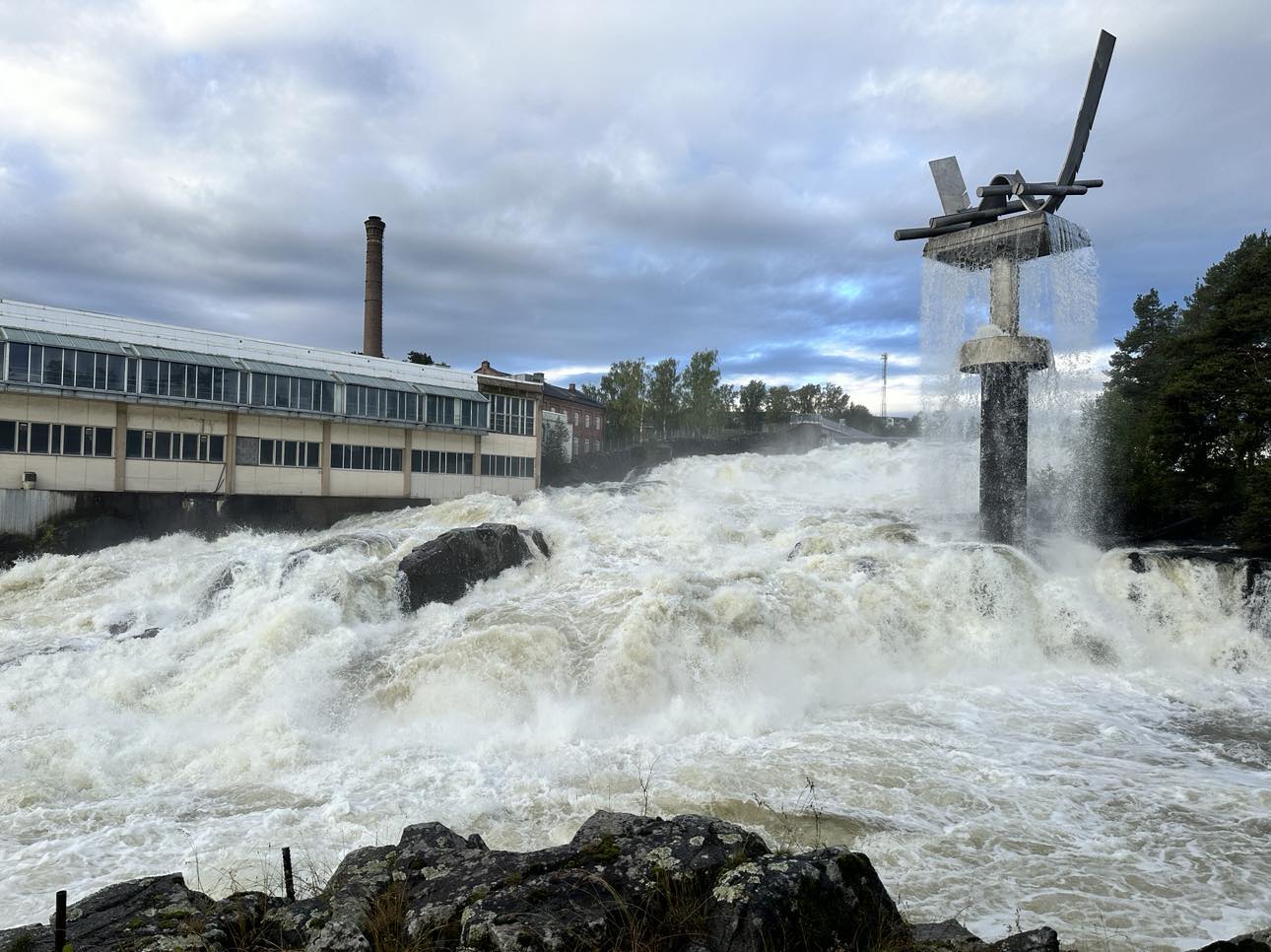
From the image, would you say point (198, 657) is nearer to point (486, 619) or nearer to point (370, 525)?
point (486, 619)

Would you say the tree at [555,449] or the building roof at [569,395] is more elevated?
the building roof at [569,395]

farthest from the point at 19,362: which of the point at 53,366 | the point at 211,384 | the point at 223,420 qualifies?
the point at 223,420

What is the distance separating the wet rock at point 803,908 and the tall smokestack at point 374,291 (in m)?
42.3

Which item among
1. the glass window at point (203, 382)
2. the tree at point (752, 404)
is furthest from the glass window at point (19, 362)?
the tree at point (752, 404)

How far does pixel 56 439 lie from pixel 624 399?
48.1 meters

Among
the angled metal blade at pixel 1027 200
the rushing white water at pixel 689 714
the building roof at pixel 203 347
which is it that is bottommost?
the rushing white water at pixel 689 714

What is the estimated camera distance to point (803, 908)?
159 inches

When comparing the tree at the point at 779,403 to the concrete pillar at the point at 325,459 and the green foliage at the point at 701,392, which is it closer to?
the green foliage at the point at 701,392

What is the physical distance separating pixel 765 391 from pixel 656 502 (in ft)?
174

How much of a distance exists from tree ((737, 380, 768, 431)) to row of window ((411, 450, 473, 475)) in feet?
146

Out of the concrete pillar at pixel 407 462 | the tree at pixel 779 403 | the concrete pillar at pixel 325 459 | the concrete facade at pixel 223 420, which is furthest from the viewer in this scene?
the tree at pixel 779 403

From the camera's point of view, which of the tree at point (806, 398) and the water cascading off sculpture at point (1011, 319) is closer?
the water cascading off sculpture at point (1011, 319)

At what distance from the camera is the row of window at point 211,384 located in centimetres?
2683

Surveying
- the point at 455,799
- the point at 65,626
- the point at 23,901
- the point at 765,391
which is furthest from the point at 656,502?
the point at 765,391
